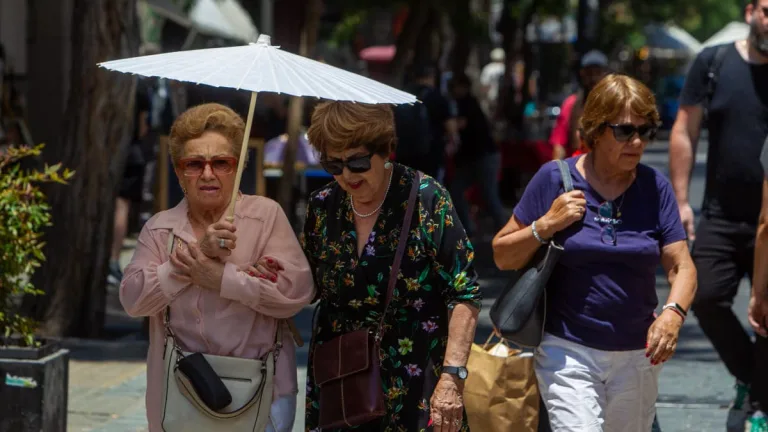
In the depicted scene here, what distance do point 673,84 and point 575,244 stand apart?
187 ft

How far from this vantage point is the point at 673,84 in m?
60.3

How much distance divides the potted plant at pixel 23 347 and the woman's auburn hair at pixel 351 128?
245 cm

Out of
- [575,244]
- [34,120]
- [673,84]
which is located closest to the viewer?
[575,244]

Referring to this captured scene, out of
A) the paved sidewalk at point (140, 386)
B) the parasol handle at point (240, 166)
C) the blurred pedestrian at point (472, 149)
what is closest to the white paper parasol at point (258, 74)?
the parasol handle at point (240, 166)

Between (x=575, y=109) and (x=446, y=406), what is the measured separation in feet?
24.1

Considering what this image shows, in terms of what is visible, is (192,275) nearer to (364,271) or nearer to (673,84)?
(364,271)

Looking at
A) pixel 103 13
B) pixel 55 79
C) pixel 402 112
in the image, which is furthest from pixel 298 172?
pixel 103 13

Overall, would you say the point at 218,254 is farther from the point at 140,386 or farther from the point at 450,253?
the point at 140,386

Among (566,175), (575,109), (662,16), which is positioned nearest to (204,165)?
(566,175)

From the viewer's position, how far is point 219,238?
4156mm

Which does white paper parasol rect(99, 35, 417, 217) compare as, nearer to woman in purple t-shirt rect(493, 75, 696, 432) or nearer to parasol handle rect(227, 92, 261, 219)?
parasol handle rect(227, 92, 261, 219)

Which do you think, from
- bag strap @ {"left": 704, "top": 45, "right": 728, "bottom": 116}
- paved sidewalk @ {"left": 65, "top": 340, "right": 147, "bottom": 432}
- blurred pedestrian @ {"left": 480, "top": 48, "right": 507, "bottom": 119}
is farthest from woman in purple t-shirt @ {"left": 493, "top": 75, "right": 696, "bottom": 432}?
blurred pedestrian @ {"left": 480, "top": 48, "right": 507, "bottom": 119}

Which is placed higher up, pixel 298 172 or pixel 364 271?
pixel 364 271

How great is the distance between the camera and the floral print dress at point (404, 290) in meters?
4.30
